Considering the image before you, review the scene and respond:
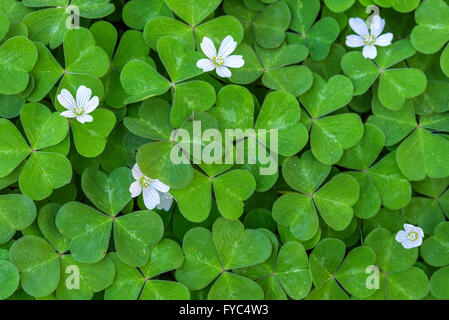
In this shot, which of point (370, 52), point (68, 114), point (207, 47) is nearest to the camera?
point (68, 114)

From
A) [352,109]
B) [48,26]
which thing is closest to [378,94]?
[352,109]

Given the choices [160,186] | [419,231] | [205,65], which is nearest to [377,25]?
[205,65]

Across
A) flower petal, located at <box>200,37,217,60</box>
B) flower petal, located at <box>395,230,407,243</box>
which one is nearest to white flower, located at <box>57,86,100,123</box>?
flower petal, located at <box>200,37,217,60</box>

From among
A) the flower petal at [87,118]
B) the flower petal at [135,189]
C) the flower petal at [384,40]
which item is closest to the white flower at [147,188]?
the flower petal at [135,189]

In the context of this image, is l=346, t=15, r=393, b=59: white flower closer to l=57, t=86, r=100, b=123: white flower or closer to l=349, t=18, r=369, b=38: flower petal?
l=349, t=18, r=369, b=38: flower petal

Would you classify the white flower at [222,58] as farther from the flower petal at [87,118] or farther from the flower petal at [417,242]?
the flower petal at [417,242]

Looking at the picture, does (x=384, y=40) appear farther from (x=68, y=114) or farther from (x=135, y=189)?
(x=68, y=114)
